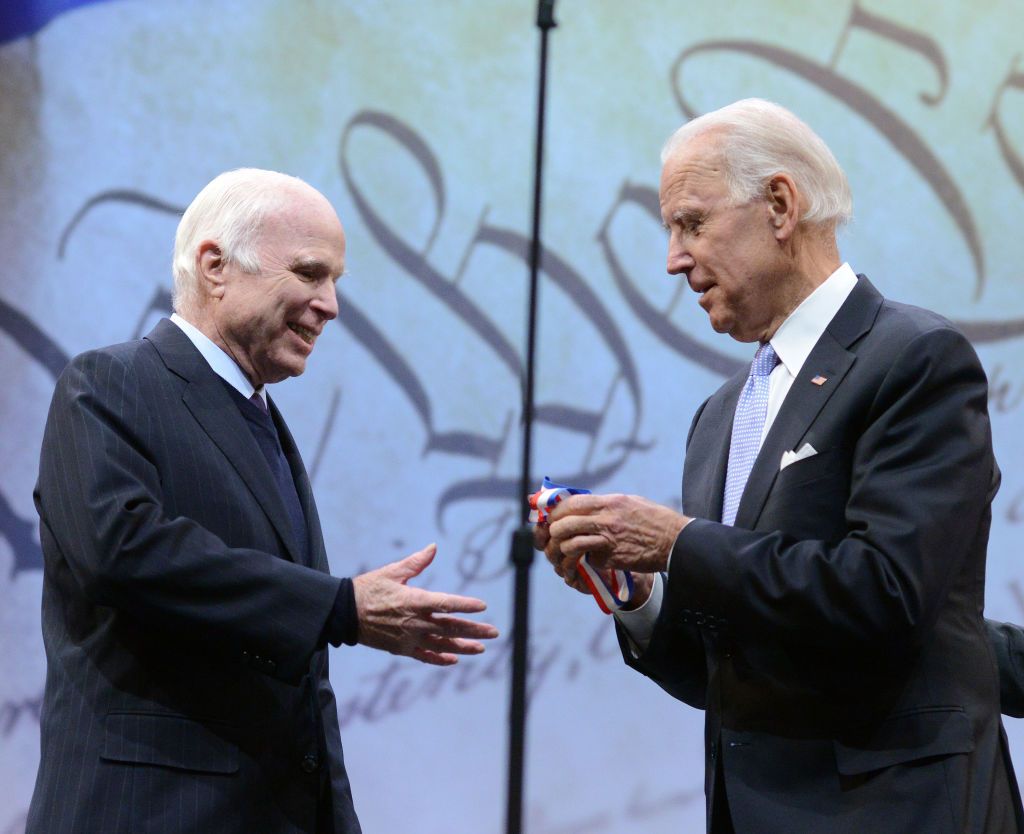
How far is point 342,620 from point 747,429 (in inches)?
26.0

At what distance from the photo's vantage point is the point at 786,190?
1871 millimetres

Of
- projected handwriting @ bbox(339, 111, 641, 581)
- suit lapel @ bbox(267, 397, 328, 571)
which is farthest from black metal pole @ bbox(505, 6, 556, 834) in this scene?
projected handwriting @ bbox(339, 111, 641, 581)

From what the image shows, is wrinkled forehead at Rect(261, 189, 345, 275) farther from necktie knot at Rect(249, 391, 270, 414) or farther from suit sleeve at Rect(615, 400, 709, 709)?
suit sleeve at Rect(615, 400, 709, 709)

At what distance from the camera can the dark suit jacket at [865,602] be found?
1.53m

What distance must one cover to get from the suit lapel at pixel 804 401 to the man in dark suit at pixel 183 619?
1.37 ft

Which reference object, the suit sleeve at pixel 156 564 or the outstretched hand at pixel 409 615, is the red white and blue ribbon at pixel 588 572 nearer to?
the outstretched hand at pixel 409 615

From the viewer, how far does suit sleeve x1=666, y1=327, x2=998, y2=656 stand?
1.51 meters

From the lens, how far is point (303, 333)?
2.18 meters

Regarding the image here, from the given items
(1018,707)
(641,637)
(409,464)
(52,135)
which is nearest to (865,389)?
(641,637)

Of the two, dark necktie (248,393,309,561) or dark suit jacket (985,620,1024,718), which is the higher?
dark necktie (248,393,309,561)

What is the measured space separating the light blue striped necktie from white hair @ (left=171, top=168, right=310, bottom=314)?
0.85 meters

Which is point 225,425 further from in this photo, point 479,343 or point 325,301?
point 479,343

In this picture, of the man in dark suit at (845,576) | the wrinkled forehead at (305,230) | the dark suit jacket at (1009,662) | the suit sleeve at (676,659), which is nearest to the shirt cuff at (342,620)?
the man in dark suit at (845,576)

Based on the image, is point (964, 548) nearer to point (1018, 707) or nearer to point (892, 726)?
point (892, 726)
